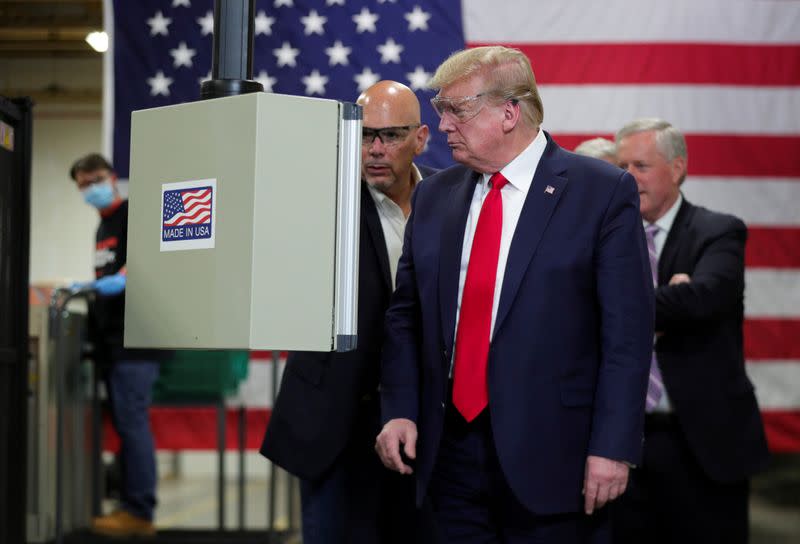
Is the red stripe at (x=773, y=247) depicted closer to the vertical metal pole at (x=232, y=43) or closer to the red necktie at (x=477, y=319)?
the red necktie at (x=477, y=319)

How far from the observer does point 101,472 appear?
591 cm

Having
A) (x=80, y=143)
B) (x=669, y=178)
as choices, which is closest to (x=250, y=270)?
(x=669, y=178)

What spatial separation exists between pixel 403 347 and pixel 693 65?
3313mm

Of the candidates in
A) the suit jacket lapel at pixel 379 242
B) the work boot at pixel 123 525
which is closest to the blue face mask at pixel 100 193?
the work boot at pixel 123 525

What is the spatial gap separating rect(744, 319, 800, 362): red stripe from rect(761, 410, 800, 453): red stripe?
264 millimetres

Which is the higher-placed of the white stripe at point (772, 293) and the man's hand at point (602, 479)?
the white stripe at point (772, 293)

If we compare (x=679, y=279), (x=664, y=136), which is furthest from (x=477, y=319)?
(x=664, y=136)

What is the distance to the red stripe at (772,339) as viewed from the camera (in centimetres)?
522

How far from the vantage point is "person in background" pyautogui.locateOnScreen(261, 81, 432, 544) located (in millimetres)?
2789

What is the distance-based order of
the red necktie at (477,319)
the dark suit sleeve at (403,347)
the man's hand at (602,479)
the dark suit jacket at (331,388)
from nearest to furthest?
the man's hand at (602,479)
the red necktie at (477,319)
the dark suit sleeve at (403,347)
the dark suit jacket at (331,388)

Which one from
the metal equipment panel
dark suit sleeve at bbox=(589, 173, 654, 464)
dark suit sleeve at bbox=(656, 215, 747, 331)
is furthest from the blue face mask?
the metal equipment panel

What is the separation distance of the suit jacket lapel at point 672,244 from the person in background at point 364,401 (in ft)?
3.06

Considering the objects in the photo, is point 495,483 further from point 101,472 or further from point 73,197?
point 73,197

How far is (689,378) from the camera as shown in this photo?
329 cm
